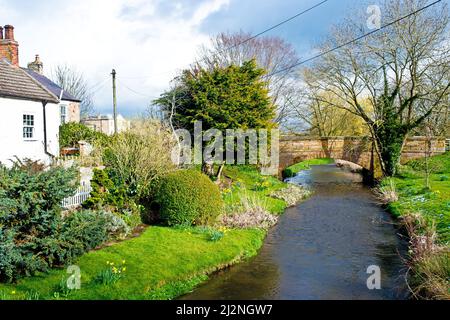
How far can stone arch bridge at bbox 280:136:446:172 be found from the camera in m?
29.4

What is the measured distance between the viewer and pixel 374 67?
27.2m

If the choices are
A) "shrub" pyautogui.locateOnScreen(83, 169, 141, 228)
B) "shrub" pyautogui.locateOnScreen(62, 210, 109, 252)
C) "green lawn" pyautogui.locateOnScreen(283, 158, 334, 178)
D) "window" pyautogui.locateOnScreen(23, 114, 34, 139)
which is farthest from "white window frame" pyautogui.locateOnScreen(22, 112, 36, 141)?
"green lawn" pyautogui.locateOnScreen(283, 158, 334, 178)

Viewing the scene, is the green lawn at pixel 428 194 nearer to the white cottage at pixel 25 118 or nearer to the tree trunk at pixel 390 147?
the tree trunk at pixel 390 147

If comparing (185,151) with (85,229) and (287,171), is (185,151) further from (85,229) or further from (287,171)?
(287,171)

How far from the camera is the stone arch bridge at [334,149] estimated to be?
29.4 metres

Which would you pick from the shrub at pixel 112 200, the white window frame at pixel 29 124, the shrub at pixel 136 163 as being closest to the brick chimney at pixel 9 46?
the white window frame at pixel 29 124

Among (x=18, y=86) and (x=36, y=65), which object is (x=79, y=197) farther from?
(x=36, y=65)

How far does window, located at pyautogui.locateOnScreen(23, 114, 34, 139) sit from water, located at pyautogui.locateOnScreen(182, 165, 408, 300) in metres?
13.8

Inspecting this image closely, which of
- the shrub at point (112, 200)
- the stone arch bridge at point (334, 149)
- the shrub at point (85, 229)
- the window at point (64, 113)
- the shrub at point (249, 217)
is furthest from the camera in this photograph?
the window at point (64, 113)

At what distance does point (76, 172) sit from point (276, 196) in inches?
549

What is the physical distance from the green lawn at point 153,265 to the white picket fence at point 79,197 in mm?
2676

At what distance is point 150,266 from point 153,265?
0.12 meters

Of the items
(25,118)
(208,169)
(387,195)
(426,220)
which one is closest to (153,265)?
(426,220)

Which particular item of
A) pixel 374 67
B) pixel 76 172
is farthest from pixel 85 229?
pixel 374 67
